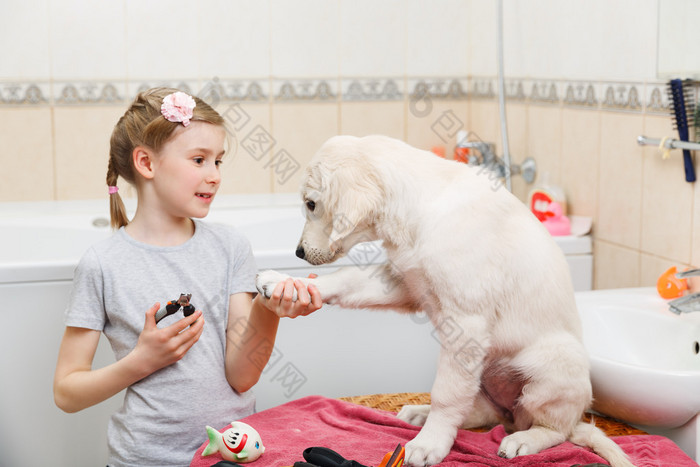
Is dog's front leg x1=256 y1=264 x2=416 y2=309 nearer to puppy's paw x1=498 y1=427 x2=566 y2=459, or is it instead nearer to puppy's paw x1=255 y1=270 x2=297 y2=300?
puppy's paw x1=255 y1=270 x2=297 y2=300

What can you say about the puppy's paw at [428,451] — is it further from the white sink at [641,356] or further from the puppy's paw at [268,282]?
the white sink at [641,356]

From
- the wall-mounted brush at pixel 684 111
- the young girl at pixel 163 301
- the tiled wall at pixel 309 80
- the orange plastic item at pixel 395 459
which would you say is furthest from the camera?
the tiled wall at pixel 309 80

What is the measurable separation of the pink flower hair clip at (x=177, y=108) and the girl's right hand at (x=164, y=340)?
1.20 feet

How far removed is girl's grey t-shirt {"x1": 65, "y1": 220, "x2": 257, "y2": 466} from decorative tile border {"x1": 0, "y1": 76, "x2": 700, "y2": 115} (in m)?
1.43

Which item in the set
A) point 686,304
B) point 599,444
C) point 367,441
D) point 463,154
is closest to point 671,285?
point 686,304

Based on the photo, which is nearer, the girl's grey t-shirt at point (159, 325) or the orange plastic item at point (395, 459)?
the orange plastic item at point (395, 459)

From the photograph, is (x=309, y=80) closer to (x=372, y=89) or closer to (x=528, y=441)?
(x=372, y=89)

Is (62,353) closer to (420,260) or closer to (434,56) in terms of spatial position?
(420,260)

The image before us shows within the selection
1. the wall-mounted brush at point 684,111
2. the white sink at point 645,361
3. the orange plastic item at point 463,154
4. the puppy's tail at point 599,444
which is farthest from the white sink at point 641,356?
the orange plastic item at point 463,154

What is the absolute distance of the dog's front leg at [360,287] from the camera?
1.30m

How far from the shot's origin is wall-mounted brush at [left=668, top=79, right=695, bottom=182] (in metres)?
1.82

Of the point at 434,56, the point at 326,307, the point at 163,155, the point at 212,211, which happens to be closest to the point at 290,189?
the point at 212,211

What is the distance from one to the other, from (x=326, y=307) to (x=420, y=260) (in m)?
0.86

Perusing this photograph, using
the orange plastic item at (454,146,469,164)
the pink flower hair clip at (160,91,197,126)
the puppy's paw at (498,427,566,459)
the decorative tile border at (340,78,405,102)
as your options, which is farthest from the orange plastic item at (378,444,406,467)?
the decorative tile border at (340,78,405,102)
